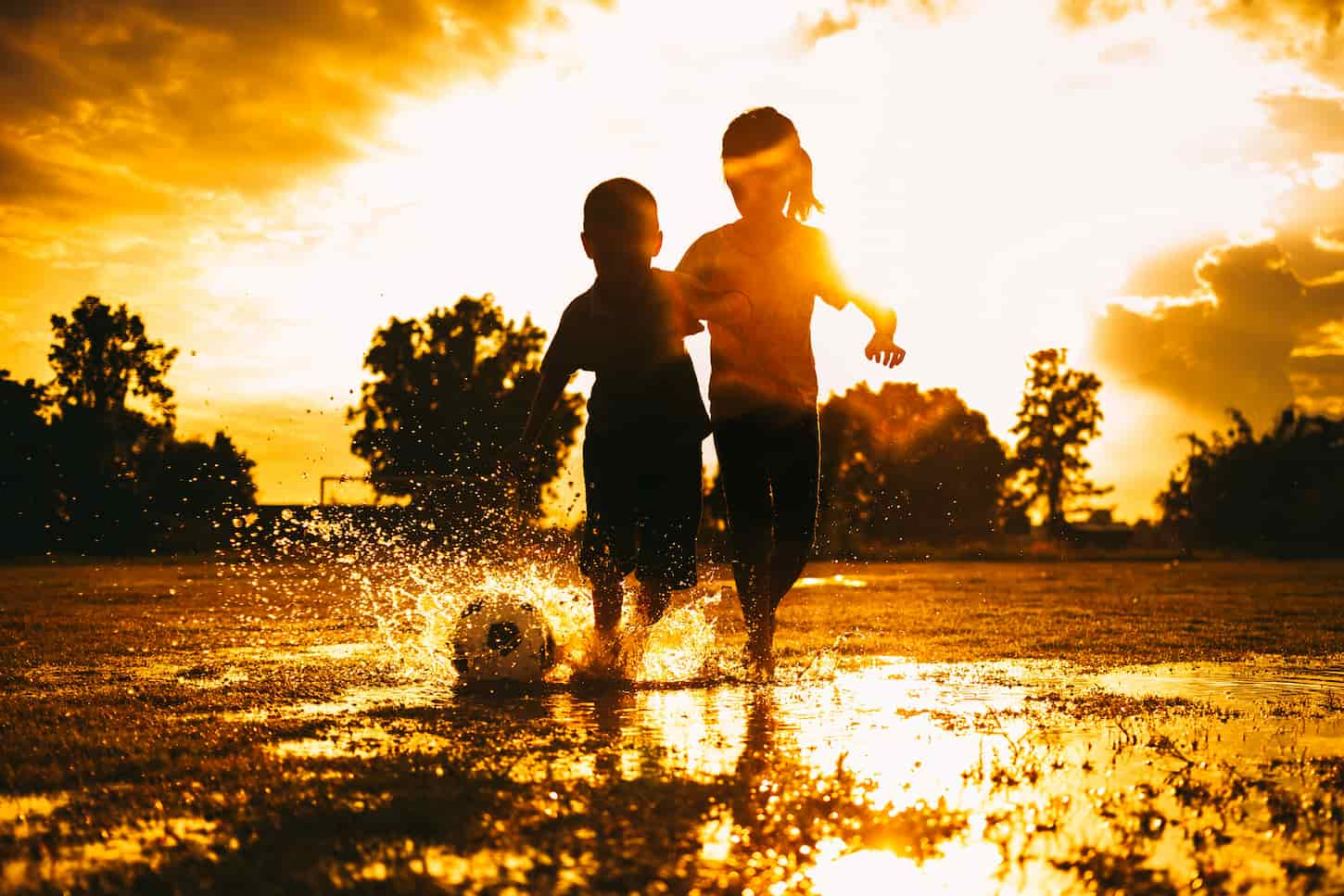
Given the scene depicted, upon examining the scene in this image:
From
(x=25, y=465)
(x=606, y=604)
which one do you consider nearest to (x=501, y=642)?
(x=606, y=604)

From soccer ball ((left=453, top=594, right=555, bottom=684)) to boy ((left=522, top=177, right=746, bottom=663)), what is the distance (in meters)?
0.35

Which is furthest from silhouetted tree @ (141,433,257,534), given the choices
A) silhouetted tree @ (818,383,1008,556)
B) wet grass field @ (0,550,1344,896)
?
wet grass field @ (0,550,1344,896)

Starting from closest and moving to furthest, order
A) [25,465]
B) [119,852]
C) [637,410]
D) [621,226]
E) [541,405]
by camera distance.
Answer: [119,852] < [621,226] < [637,410] < [541,405] < [25,465]

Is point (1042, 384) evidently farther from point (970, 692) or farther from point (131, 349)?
point (970, 692)

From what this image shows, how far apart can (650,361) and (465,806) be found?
9.85 feet

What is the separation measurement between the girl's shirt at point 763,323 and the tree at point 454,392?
37.0 meters

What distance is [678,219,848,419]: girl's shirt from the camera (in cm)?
591

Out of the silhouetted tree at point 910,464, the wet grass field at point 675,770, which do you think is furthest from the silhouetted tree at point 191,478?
the wet grass field at point 675,770

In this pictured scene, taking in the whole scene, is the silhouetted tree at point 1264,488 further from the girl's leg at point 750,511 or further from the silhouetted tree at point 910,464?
the girl's leg at point 750,511

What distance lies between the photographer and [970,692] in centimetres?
570

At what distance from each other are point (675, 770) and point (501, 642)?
236cm

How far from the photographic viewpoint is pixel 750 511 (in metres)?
6.06

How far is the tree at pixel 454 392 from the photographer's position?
159ft

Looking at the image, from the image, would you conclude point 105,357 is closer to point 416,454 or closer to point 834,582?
point 416,454
